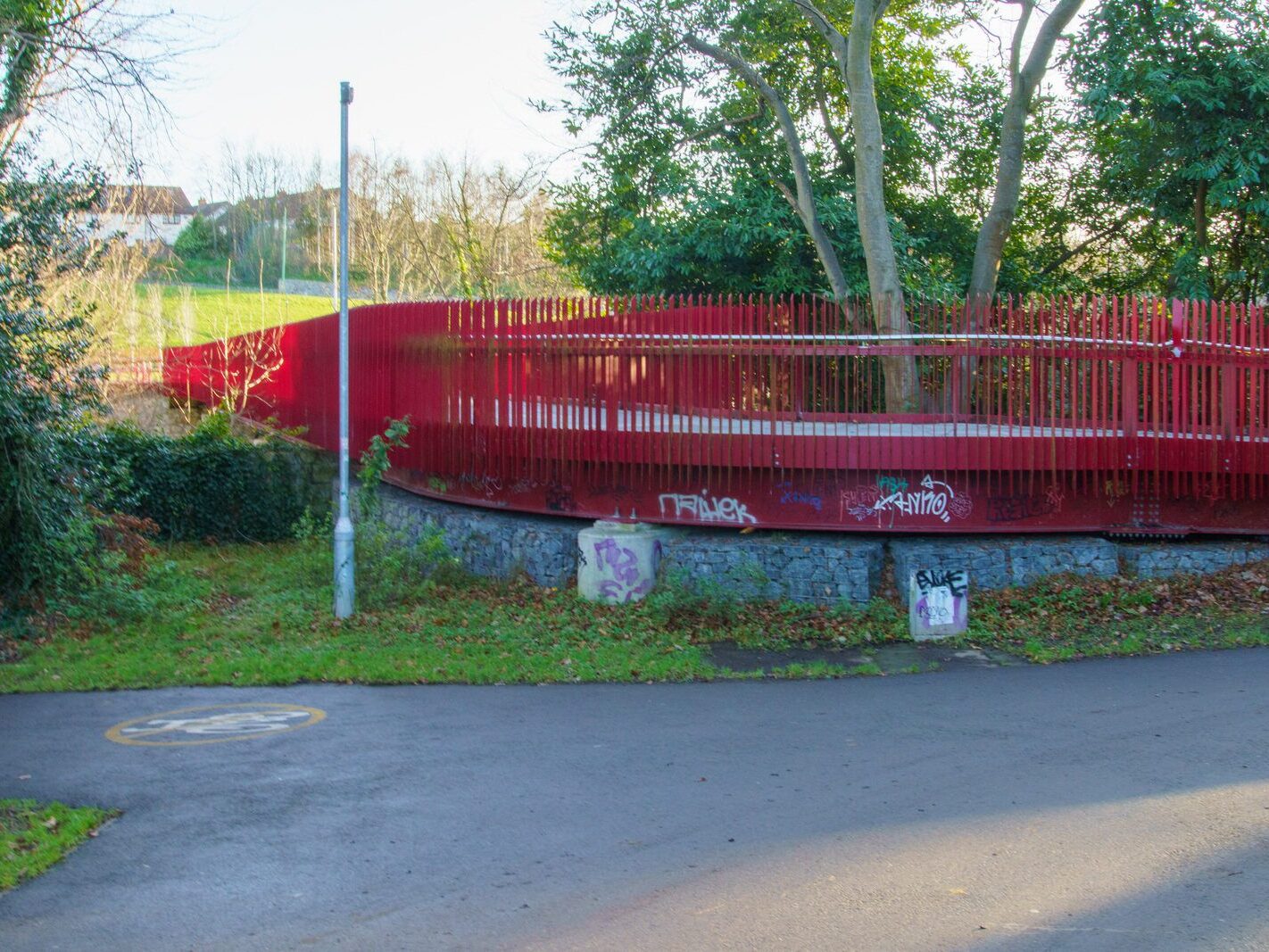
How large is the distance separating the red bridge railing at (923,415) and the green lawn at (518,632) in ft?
2.86

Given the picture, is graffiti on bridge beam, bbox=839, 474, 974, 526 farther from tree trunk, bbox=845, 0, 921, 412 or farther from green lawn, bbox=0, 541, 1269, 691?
tree trunk, bbox=845, 0, 921, 412

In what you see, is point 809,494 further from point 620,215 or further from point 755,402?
point 620,215

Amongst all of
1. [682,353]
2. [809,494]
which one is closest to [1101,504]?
[809,494]

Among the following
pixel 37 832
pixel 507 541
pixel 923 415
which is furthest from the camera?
pixel 507 541

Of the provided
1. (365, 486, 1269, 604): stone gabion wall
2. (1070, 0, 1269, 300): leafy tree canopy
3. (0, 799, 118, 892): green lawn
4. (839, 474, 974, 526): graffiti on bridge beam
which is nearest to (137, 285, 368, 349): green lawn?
(1070, 0, 1269, 300): leafy tree canopy

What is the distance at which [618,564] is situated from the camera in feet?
36.8

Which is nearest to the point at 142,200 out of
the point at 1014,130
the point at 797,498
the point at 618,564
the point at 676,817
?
the point at 1014,130

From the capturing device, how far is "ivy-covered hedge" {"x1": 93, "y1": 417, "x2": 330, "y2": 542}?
17203mm

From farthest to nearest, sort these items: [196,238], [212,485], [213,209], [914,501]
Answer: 1. [213,209]
2. [196,238]
3. [212,485]
4. [914,501]

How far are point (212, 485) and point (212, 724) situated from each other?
10049mm

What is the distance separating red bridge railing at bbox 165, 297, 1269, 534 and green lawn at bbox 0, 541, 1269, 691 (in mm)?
872

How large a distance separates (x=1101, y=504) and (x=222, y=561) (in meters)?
10.8

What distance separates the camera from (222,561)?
1566 cm

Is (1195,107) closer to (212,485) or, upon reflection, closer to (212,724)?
(212,485)
